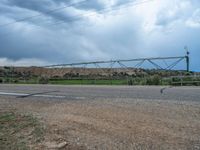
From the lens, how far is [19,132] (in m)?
8.45

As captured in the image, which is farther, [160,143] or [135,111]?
[135,111]

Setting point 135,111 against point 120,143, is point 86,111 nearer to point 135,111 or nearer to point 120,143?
point 135,111

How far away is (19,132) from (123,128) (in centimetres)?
266

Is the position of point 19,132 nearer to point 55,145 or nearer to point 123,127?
point 55,145

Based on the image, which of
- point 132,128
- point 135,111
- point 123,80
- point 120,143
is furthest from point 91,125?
point 123,80

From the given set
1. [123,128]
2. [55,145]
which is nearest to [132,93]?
[123,128]

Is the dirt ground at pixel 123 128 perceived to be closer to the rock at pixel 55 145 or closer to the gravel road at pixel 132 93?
the rock at pixel 55 145

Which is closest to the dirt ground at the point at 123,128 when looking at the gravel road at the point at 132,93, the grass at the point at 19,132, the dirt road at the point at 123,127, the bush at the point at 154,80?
the dirt road at the point at 123,127

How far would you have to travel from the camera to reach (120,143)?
23.6 feet

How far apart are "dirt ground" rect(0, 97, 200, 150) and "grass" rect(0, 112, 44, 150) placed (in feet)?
0.83

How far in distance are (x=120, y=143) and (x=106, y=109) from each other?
4158 millimetres

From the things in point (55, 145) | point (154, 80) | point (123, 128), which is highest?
point (154, 80)

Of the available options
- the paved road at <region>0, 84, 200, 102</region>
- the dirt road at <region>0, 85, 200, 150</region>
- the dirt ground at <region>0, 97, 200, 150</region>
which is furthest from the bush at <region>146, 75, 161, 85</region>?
the dirt road at <region>0, 85, 200, 150</region>

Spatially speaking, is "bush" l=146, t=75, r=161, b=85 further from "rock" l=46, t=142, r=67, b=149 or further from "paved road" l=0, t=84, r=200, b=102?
"rock" l=46, t=142, r=67, b=149
